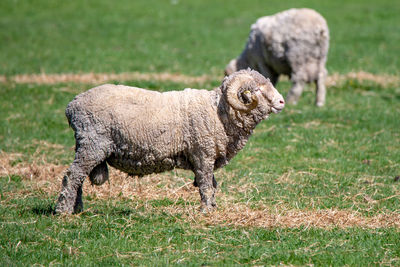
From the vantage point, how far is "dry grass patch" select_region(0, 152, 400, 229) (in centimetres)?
716

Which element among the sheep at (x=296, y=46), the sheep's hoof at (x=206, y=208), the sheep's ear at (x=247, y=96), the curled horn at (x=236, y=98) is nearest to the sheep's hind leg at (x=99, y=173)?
the sheep's hoof at (x=206, y=208)

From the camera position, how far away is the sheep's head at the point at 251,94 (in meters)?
7.12

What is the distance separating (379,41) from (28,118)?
535 inches

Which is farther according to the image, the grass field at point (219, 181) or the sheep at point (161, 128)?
the sheep at point (161, 128)

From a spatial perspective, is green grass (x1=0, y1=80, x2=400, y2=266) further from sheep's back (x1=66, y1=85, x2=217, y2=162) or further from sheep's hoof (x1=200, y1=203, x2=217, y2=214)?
sheep's back (x1=66, y1=85, x2=217, y2=162)

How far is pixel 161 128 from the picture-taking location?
7.15 m

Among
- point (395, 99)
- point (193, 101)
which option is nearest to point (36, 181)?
point (193, 101)

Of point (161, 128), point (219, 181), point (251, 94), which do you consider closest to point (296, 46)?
point (219, 181)

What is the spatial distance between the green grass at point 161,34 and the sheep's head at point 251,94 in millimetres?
9595

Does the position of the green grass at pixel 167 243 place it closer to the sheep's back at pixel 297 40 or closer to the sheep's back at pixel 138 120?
the sheep's back at pixel 138 120

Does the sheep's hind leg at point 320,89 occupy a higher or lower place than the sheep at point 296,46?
lower

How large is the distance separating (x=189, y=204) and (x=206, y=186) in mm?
558

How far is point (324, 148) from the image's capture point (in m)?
10.8

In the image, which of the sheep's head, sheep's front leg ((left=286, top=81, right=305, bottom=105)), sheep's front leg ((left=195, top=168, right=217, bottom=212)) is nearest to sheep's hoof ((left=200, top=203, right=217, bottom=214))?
sheep's front leg ((left=195, top=168, right=217, bottom=212))
